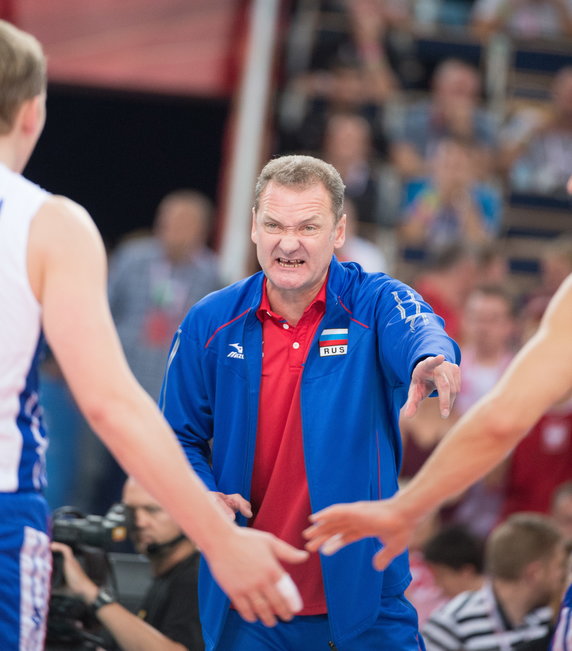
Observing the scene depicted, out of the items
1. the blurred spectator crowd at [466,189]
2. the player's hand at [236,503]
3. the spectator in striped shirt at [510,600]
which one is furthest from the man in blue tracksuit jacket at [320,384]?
the blurred spectator crowd at [466,189]

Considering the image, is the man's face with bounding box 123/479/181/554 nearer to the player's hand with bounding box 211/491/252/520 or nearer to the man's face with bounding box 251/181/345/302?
the player's hand with bounding box 211/491/252/520

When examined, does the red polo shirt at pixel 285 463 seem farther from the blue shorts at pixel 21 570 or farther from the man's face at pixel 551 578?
the man's face at pixel 551 578

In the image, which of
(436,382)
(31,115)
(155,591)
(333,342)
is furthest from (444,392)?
(155,591)

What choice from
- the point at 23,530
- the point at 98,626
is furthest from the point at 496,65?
the point at 23,530

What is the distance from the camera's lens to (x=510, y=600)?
5.27 meters

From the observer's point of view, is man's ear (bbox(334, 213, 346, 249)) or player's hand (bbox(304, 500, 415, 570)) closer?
player's hand (bbox(304, 500, 415, 570))

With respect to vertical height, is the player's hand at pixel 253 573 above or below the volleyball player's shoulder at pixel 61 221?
below

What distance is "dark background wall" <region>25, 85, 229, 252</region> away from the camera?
11.4 metres

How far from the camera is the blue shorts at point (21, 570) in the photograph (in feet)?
9.27

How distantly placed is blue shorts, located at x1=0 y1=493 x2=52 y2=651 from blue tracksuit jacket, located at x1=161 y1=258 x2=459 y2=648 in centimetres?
83

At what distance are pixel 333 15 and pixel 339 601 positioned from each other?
8769 millimetres

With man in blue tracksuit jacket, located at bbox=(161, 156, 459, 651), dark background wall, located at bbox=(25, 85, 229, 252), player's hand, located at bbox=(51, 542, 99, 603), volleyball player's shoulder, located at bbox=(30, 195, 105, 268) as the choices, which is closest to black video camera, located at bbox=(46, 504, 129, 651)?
player's hand, located at bbox=(51, 542, 99, 603)

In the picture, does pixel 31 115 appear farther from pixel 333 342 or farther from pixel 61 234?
pixel 333 342

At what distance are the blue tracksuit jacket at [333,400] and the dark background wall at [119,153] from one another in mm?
7667
